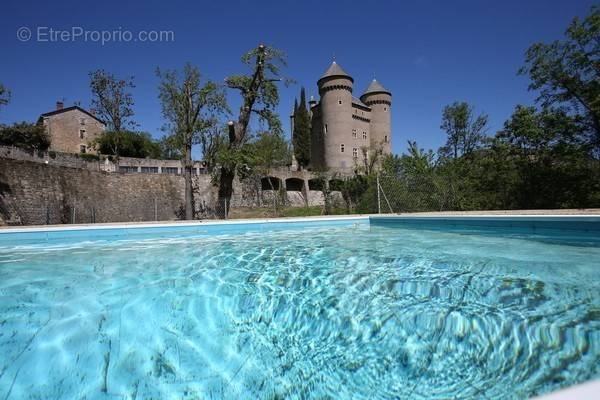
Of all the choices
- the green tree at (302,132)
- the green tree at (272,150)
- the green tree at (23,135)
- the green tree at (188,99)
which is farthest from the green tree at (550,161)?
the green tree at (23,135)

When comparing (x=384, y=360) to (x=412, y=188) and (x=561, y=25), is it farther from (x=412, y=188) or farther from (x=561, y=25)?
(x=561, y=25)

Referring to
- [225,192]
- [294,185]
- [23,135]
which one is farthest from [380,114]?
[23,135]

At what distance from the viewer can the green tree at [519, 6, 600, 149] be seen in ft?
44.1

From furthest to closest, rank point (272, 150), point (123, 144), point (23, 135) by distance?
point (272, 150) → point (123, 144) → point (23, 135)

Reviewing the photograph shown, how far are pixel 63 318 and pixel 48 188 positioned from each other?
1491 cm

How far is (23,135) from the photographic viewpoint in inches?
966

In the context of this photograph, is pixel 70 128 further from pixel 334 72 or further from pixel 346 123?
pixel 346 123

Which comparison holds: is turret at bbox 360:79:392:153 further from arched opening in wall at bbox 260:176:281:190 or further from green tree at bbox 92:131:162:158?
green tree at bbox 92:131:162:158

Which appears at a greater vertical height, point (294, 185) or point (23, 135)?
point (23, 135)

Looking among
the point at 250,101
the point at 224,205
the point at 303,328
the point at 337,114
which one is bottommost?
the point at 303,328

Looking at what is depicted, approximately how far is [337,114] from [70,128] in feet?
93.7

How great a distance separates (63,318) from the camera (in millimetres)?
2275

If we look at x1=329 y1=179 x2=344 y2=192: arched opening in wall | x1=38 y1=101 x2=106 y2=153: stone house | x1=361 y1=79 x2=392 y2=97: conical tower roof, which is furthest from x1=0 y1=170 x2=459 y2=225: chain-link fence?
x1=361 y1=79 x2=392 y2=97: conical tower roof

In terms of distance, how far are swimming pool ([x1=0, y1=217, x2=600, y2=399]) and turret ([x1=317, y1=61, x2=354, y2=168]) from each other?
104 feet
